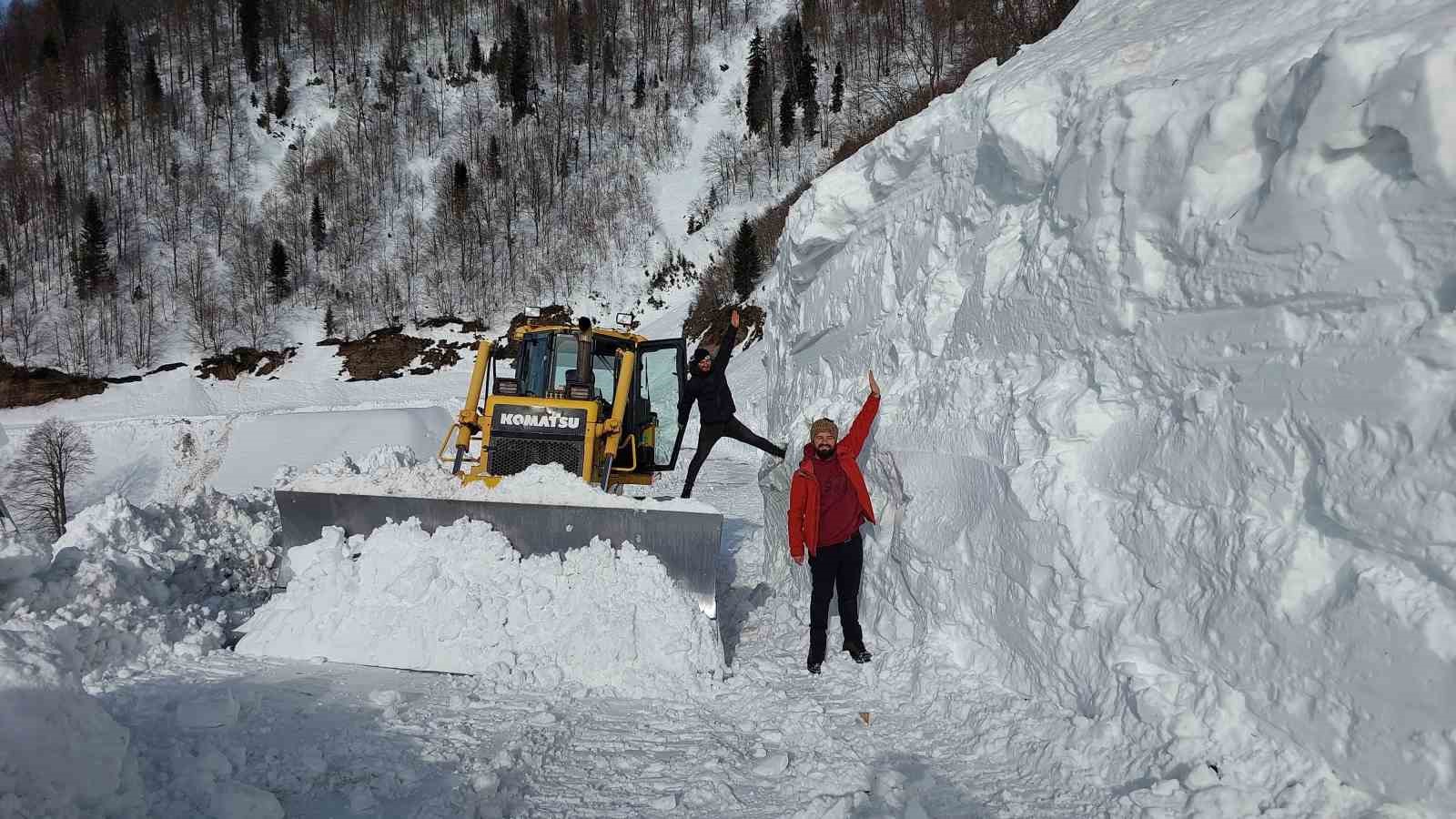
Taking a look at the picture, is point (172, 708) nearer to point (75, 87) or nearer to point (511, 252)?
point (511, 252)

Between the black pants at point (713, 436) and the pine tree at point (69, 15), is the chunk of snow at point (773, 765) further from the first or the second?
the pine tree at point (69, 15)

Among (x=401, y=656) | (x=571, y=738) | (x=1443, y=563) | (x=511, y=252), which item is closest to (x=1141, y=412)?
(x=1443, y=563)

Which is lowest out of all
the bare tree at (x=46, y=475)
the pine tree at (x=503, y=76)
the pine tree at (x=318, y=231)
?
the bare tree at (x=46, y=475)

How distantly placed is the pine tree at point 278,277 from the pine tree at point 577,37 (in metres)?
26.4

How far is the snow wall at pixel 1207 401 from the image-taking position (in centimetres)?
253

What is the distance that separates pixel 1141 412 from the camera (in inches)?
144

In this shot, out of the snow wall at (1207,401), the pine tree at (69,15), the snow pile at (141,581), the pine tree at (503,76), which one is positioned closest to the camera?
the snow wall at (1207,401)

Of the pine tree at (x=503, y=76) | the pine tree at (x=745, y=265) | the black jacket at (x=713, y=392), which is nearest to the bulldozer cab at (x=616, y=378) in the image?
the black jacket at (x=713, y=392)

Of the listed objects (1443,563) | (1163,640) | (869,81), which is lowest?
(1163,640)

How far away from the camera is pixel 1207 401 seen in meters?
3.30

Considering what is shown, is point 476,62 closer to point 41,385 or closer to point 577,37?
point 577,37

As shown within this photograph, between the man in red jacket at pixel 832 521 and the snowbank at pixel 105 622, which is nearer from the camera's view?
the snowbank at pixel 105 622

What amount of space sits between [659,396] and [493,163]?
43438 mm

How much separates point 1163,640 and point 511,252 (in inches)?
1720
